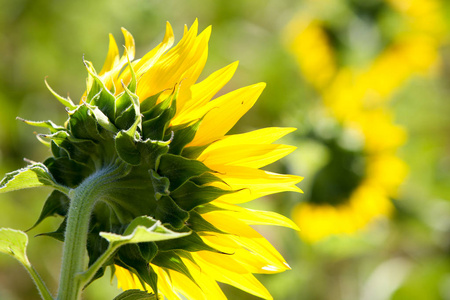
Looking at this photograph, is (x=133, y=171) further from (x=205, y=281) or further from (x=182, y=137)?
(x=205, y=281)

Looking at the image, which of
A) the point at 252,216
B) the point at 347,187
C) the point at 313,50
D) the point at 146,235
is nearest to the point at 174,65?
the point at 252,216

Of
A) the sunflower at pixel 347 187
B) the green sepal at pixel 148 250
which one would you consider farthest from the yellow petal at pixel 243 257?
the sunflower at pixel 347 187

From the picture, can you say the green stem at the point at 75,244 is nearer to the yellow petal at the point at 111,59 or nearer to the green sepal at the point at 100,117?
the green sepal at the point at 100,117

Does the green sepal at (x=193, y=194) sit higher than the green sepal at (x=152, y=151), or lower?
lower

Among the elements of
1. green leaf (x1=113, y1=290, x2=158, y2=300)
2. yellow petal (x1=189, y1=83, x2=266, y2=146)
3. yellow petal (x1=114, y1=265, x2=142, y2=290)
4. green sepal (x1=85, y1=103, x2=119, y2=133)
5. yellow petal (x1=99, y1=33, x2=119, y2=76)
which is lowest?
green leaf (x1=113, y1=290, x2=158, y2=300)

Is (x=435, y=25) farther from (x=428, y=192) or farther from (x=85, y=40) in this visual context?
(x=85, y=40)

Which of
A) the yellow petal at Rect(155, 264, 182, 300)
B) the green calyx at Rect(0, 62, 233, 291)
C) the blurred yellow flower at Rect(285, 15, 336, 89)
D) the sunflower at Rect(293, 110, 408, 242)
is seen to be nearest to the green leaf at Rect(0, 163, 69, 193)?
the green calyx at Rect(0, 62, 233, 291)

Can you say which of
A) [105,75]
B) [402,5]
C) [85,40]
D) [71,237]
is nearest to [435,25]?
[402,5]

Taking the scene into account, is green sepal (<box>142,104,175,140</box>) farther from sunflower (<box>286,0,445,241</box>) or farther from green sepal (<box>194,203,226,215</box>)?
sunflower (<box>286,0,445,241</box>)
